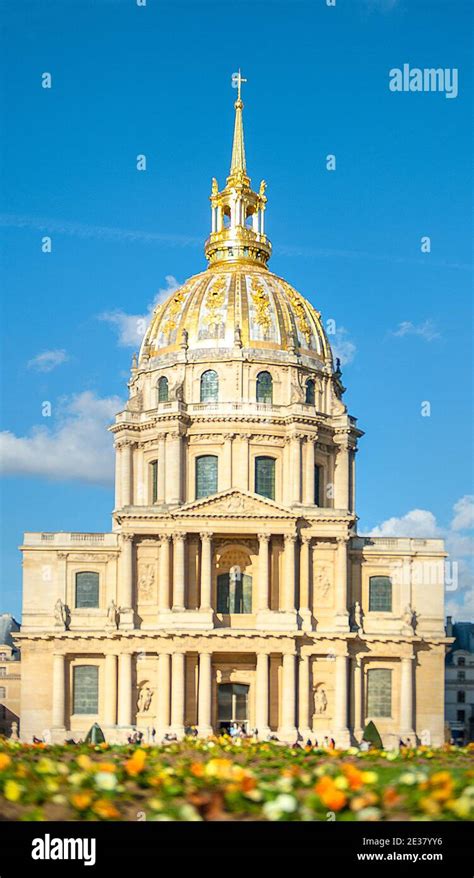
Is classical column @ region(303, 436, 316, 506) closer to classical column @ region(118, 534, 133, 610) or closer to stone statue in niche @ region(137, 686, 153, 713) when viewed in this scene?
classical column @ region(118, 534, 133, 610)

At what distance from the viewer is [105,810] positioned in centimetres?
2459

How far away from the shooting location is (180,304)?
9494 centimetres

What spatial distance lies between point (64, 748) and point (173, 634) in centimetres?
4375

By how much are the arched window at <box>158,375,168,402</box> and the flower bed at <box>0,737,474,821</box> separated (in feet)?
208

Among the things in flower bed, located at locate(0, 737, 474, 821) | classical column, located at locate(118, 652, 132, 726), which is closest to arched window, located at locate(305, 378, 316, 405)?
classical column, located at locate(118, 652, 132, 726)

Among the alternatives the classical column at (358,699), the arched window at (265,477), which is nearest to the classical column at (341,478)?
the arched window at (265,477)

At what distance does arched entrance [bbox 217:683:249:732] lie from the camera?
3187 inches

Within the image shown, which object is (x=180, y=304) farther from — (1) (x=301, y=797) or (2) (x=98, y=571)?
(1) (x=301, y=797)

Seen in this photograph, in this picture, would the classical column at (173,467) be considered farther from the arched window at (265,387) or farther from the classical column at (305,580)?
the classical column at (305,580)

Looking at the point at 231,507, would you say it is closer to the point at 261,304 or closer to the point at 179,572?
the point at 179,572

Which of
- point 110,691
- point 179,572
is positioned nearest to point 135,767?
point 179,572

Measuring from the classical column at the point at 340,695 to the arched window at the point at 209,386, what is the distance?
1998 cm

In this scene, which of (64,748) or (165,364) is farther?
(165,364)

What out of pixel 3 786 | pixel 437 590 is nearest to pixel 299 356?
pixel 437 590
